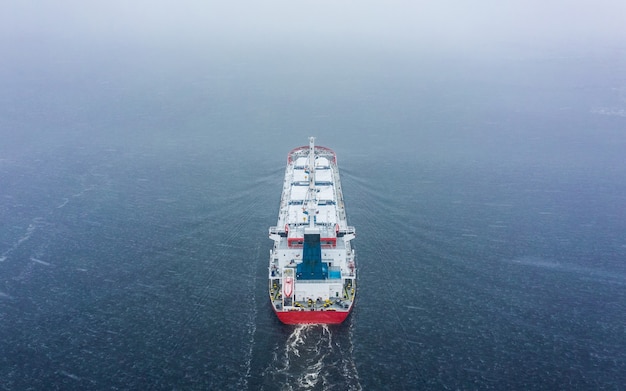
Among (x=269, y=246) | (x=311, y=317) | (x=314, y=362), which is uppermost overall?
(x=269, y=246)

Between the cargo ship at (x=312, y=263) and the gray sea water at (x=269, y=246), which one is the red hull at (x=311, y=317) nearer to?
the cargo ship at (x=312, y=263)

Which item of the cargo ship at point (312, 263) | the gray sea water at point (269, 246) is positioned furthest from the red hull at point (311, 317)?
the gray sea water at point (269, 246)

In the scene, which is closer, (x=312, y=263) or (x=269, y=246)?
(x=312, y=263)

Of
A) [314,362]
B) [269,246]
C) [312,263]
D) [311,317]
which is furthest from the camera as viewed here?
[269,246]

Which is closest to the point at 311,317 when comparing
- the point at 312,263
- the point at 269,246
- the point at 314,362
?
the point at 314,362

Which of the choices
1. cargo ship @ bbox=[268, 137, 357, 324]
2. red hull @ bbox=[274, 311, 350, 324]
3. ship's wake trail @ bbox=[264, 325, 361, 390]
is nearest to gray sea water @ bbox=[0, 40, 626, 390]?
ship's wake trail @ bbox=[264, 325, 361, 390]

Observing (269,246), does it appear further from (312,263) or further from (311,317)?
(311,317)

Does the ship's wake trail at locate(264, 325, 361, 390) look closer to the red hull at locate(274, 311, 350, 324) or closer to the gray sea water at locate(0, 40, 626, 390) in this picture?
the gray sea water at locate(0, 40, 626, 390)
